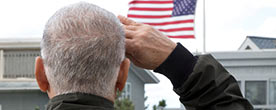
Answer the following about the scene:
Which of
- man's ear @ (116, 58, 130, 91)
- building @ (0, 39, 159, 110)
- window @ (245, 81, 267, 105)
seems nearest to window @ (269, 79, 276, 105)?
window @ (245, 81, 267, 105)

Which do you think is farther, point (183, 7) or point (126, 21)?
point (183, 7)

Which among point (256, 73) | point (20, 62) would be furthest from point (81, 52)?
point (20, 62)

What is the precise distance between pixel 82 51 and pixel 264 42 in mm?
22200

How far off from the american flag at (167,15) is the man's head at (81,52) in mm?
12916

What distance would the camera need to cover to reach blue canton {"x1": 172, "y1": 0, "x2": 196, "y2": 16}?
1573cm

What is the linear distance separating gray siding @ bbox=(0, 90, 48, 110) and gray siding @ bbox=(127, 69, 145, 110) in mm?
5208

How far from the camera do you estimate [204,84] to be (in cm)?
190

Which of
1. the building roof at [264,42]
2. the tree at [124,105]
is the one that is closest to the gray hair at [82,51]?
the building roof at [264,42]

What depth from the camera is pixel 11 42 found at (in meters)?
29.8

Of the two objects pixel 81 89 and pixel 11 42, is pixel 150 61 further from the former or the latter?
pixel 11 42

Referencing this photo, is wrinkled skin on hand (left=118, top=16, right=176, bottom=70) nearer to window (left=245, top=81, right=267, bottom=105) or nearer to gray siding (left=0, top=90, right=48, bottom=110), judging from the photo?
window (left=245, top=81, right=267, bottom=105)

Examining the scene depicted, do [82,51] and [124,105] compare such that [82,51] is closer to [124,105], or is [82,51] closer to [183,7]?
[183,7]

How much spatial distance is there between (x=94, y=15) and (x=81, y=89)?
0.26 meters

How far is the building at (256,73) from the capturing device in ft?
63.0
